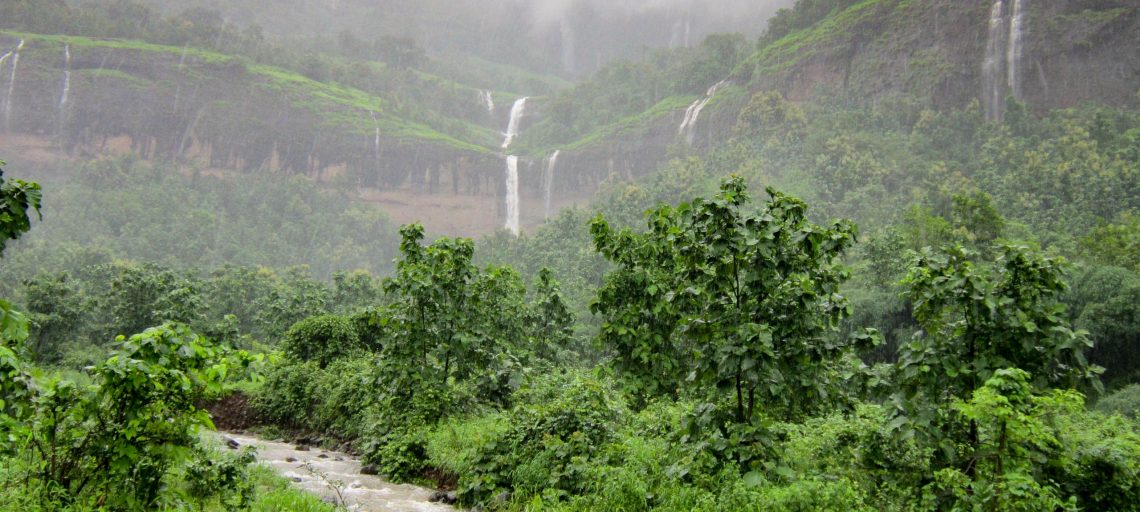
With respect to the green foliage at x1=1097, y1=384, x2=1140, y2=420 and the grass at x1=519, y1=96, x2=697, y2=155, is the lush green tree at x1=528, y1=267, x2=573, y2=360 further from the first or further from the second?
the grass at x1=519, y1=96, x2=697, y2=155

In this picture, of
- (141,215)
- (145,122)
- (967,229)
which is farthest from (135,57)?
(967,229)

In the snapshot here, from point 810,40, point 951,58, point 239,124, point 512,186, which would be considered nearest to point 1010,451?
point 951,58

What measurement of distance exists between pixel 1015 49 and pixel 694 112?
32.3 meters

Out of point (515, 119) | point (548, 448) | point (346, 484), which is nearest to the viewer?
point (548, 448)

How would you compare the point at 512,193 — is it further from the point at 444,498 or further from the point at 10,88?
the point at 444,498

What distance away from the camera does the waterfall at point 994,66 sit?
176ft

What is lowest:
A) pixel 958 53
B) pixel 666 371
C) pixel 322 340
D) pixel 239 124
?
pixel 322 340

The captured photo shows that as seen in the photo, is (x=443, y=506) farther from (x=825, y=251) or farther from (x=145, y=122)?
(x=145, y=122)

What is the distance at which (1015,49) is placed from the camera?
52594 mm

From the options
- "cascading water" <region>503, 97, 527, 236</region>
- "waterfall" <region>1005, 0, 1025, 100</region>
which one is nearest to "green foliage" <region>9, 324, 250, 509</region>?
"waterfall" <region>1005, 0, 1025, 100</region>

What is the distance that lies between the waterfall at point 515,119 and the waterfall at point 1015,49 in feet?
245

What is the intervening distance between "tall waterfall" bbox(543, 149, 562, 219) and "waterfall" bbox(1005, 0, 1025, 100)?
52.0 metres

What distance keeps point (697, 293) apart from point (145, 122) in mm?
96791

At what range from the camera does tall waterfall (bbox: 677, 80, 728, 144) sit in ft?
246
